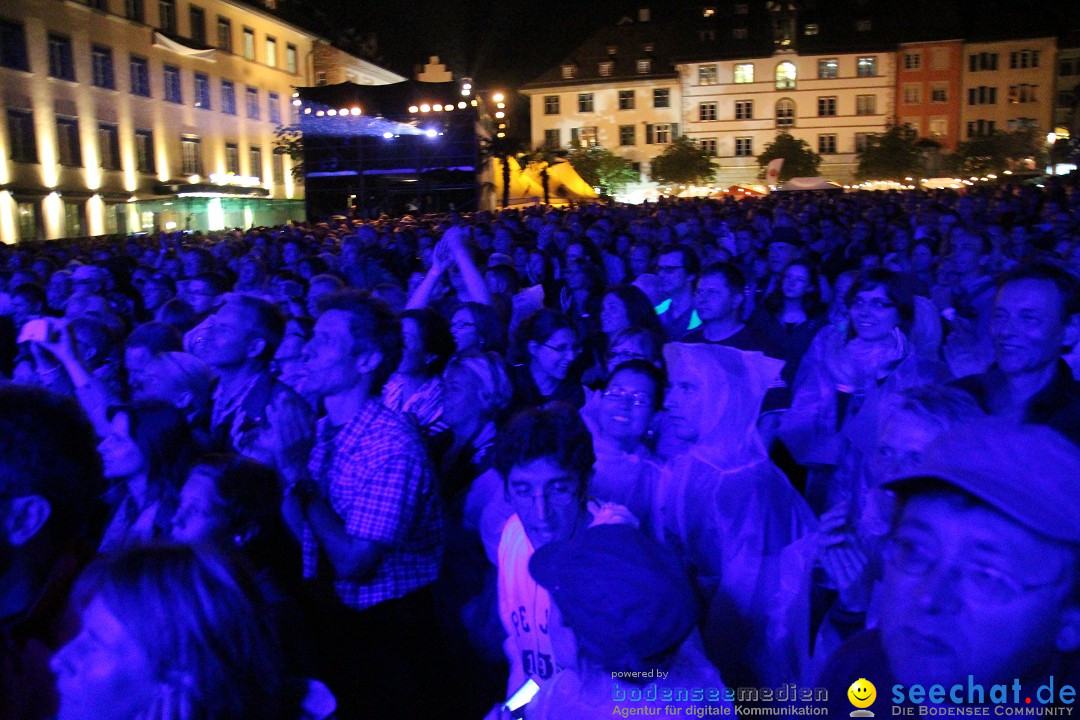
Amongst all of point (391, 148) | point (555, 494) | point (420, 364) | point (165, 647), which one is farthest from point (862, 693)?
point (391, 148)

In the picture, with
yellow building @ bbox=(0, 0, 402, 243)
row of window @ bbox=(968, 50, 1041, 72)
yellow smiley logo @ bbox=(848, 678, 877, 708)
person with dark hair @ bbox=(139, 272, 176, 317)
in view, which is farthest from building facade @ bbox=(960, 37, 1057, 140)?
yellow smiley logo @ bbox=(848, 678, 877, 708)

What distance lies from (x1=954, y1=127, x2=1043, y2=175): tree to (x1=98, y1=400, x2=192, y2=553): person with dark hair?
2662 inches

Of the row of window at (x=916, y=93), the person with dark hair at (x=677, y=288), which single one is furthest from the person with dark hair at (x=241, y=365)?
the row of window at (x=916, y=93)

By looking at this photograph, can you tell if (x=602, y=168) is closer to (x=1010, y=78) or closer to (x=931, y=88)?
(x=931, y=88)

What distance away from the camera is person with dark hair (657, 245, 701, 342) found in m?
6.16

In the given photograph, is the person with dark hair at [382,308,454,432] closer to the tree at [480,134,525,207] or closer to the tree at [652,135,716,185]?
the tree at [480,134,525,207]

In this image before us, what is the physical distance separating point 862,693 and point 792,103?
71.8 metres

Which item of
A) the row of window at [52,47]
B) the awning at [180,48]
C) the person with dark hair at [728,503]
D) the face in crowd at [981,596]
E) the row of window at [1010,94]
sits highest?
the row of window at [1010,94]

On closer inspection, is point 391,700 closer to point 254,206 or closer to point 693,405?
point 693,405

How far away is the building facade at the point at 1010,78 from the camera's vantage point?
66812 mm

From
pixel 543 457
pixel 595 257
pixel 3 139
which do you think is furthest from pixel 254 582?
pixel 3 139

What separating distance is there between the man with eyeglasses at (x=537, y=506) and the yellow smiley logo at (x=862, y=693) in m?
0.92

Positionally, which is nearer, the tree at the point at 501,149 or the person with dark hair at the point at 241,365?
the person with dark hair at the point at 241,365

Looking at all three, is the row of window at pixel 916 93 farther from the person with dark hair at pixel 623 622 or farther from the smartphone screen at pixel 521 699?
the person with dark hair at pixel 623 622
